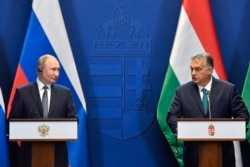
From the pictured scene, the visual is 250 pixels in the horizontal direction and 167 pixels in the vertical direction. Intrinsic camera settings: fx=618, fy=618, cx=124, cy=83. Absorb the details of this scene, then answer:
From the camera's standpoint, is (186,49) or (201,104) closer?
(201,104)

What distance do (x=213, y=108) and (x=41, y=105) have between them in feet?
4.47

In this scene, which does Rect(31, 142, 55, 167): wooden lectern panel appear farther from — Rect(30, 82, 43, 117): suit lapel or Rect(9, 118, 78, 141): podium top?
Rect(30, 82, 43, 117): suit lapel

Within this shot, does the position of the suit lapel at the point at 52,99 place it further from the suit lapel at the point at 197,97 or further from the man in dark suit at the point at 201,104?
the suit lapel at the point at 197,97

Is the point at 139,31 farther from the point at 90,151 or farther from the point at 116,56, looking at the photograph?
the point at 90,151

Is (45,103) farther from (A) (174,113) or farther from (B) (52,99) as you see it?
(A) (174,113)

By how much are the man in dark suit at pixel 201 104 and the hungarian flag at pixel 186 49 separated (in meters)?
0.71

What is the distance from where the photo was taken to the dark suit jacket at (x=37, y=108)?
4855 millimetres

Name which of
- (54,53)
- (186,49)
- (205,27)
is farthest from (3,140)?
(205,27)

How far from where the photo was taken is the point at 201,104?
16.1ft

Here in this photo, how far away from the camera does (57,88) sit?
16.4 feet

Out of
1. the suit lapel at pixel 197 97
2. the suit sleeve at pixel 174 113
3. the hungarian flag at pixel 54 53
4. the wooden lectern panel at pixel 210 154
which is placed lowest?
the wooden lectern panel at pixel 210 154

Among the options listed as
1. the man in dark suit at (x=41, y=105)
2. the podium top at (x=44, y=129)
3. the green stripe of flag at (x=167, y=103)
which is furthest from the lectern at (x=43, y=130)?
the green stripe of flag at (x=167, y=103)

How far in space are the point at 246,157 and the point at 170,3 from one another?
165 centimetres

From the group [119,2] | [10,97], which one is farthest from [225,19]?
[10,97]
